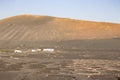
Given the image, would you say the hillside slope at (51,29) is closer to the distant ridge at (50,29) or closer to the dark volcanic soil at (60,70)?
the distant ridge at (50,29)

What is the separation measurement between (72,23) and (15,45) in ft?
66.2

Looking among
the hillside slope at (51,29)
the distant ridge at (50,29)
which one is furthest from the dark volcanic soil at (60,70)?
the hillside slope at (51,29)

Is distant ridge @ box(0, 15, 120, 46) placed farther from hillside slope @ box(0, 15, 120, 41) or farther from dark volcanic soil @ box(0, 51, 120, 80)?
dark volcanic soil @ box(0, 51, 120, 80)

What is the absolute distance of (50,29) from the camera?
274ft

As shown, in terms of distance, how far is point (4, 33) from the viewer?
87.7 meters

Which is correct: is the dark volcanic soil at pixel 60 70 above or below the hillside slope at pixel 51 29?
below

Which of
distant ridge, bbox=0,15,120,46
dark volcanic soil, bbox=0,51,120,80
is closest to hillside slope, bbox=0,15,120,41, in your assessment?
distant ridge, bbox=0,15,120,46

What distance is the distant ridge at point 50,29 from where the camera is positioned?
77.2 metres

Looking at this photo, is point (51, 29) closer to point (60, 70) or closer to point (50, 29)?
point (50, 29)

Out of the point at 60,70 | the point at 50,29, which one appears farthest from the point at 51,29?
the point at 60,70

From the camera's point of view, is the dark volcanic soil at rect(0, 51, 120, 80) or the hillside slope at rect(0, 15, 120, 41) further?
the hillside slope at rect(0, 15, 120, 41)

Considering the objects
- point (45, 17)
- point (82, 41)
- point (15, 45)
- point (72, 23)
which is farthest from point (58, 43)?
point (45, 17)

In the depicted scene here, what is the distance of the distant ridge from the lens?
77.2m

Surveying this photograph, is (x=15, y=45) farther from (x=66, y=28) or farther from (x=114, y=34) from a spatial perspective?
(x=114, y=34)
